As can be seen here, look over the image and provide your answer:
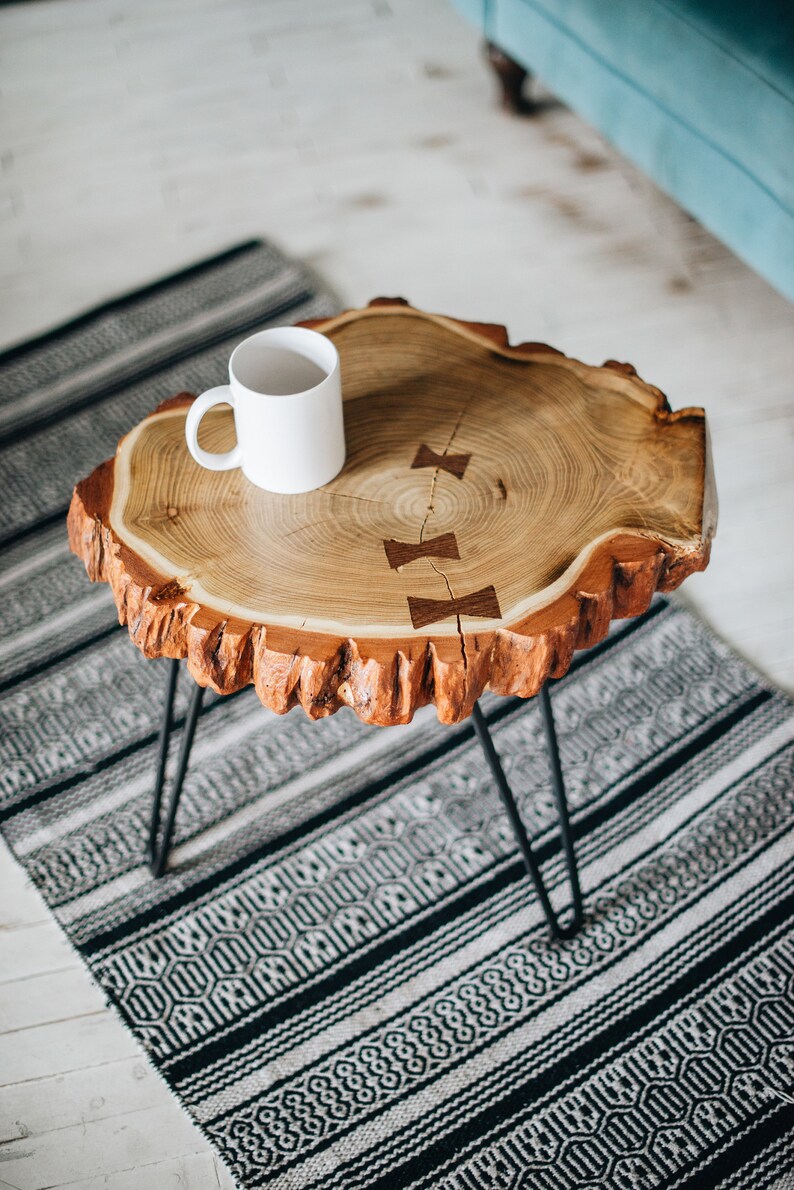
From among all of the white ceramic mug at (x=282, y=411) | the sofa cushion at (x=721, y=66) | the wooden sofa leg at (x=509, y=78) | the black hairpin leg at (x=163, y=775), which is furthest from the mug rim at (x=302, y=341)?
the wooden sofa leg at (x=509, y=78)

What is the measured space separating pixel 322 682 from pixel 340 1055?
43 cm

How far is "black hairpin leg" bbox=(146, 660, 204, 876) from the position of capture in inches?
36.1

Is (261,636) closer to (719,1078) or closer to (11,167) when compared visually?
(719,1078)

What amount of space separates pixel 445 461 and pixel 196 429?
20 centimetres

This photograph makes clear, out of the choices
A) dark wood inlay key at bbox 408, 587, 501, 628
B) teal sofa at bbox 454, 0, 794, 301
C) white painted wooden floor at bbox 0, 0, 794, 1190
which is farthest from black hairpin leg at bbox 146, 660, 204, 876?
teal sofa at bbox 454, 0, 794, 301

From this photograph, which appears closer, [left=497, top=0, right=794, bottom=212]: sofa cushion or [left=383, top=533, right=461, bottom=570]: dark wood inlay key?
[left=383, top=533, right=461, bottom=570]: dark wood inlay key

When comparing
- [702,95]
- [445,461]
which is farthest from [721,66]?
[445,461]

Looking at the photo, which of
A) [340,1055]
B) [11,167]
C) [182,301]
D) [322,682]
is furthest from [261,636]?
[11,167]

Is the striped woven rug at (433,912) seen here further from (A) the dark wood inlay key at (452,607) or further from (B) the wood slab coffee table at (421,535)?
(A) the dark wood inlay key at (452,607)

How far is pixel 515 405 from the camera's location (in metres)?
0.90

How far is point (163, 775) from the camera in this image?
1014mm

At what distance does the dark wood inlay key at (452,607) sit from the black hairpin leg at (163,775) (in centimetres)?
23

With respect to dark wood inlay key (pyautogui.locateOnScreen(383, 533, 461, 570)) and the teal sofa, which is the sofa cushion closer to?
the teal sofa

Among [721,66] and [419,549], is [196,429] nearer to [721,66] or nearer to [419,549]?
[419,549]
